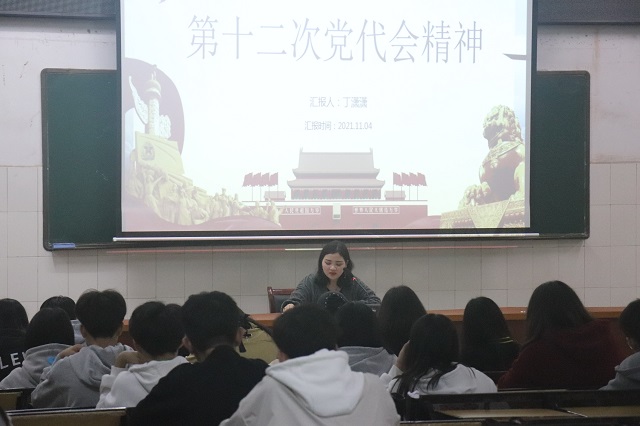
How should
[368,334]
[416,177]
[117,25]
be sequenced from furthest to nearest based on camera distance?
[416,177] → [117,25] → [368,334]

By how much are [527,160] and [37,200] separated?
3.28m

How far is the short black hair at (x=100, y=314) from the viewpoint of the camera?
120 inches

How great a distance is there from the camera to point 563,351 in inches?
119

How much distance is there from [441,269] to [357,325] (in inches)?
124

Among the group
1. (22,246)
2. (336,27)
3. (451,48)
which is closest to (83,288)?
(22,246)

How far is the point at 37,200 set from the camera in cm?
562

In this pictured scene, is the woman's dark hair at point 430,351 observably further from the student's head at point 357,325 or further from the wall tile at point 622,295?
the wall tile at point 622,295

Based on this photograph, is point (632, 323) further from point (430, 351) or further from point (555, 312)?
point (430, 351)

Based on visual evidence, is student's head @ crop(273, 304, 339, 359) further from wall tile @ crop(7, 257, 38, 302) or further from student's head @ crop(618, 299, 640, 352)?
wall tile @ crop(7, 257, 38, 302)

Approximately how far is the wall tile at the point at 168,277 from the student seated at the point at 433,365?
3259 mm

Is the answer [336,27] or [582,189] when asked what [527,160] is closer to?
[582,189]

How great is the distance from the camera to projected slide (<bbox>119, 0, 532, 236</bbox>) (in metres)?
5.55

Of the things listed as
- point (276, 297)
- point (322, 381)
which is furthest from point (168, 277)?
point (322, 381)

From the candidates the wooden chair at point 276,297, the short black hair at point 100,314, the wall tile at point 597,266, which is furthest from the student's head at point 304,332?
the wall tile at point 597,266
